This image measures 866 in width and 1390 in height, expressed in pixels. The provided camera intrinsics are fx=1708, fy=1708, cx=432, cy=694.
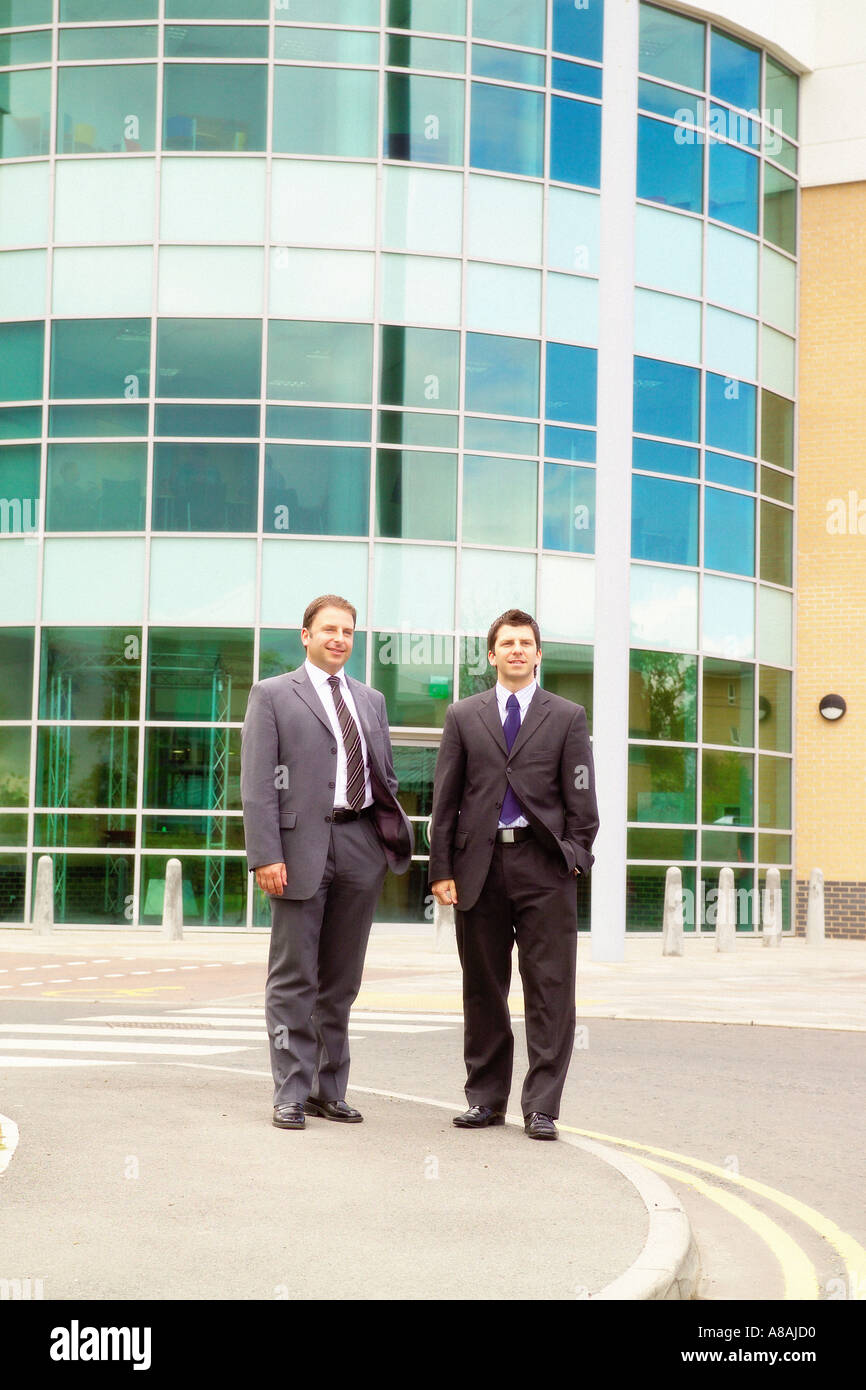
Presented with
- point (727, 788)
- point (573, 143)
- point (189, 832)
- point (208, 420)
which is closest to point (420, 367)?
point (208, 420)

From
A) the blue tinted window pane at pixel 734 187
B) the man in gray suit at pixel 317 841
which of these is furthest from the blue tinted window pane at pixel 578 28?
the man in gray suit at pixel 317 841

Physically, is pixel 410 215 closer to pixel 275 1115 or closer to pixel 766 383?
pixel 766 383

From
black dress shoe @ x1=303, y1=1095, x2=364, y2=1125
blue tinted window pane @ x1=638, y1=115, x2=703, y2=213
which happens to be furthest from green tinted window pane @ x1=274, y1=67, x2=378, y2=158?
black dress shoe @ x1=303, y1=1095, x2=364, y2=1125

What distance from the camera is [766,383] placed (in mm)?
25375

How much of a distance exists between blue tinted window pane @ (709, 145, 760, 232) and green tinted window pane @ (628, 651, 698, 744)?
663 cm

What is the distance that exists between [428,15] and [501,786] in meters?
18.8

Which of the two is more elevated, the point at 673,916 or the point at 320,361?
the point at 320,361

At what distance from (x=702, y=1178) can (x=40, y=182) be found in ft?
63.7

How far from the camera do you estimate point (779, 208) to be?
25.9 metres

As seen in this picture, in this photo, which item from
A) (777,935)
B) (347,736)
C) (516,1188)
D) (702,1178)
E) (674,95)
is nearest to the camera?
(516,1188)

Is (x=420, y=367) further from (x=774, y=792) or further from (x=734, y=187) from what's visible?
(x=774, y=792)

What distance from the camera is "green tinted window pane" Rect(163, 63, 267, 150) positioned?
2256 cm

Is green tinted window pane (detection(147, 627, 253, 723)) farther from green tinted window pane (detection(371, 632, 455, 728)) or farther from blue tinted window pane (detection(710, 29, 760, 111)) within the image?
blue tinted window pane (detection(710, 29, 760, 111))
